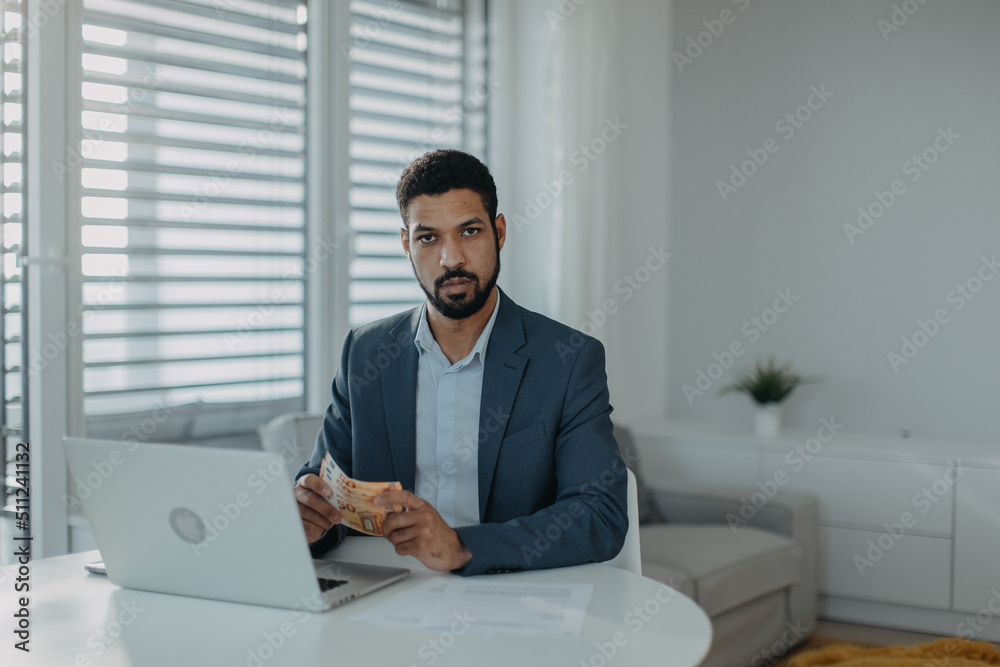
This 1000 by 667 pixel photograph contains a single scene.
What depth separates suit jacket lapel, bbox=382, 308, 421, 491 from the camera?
1.87m

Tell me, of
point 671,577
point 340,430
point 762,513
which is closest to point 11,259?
point 340,430

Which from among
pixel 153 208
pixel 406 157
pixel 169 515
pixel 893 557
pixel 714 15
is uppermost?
pixel 714 15

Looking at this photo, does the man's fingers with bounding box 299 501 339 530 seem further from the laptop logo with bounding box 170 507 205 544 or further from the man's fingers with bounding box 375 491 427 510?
the laptop logo with bounding box 170 507 205 544

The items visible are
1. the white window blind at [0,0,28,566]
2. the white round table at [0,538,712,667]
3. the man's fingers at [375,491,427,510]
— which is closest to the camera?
the white round table at [0,538,712,667]

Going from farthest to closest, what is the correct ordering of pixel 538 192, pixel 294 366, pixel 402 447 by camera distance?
pixel 538 192 → pixel 294 366 → pixel 402 447

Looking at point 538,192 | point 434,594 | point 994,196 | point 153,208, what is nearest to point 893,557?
point 994,196

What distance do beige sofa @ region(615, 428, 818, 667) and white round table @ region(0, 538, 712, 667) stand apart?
1.45 metres

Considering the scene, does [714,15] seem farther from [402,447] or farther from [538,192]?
[402,447]

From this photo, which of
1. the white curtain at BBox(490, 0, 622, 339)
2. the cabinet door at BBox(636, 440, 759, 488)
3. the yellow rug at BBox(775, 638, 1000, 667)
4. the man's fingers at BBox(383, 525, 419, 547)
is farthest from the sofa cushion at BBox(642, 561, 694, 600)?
the man's fingers at BBox(383, 525, 419, 547)

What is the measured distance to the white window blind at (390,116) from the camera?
3.42 meters

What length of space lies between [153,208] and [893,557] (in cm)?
282

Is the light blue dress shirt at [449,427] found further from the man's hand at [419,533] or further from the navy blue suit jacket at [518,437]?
the man's hand at [419,533]

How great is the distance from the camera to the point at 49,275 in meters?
2.51

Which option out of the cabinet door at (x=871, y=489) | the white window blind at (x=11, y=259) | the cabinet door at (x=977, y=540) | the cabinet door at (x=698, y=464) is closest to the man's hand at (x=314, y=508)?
the white window blind at (x=11, y=259)
